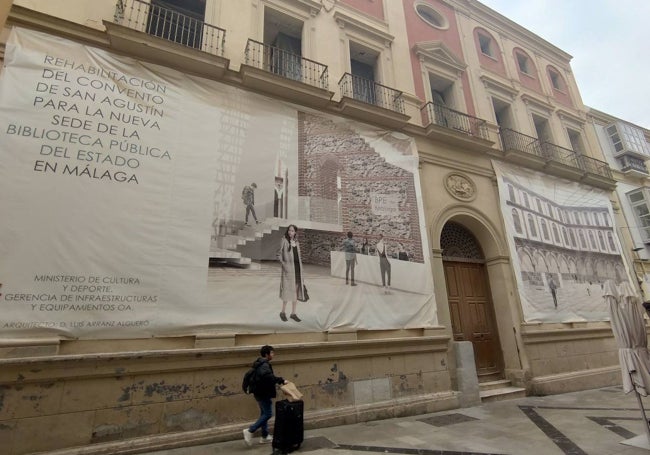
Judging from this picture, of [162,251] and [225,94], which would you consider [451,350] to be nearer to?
[162,251]

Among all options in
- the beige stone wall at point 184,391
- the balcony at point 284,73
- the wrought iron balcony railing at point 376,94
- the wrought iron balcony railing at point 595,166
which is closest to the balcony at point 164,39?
the balcony at point 284,73

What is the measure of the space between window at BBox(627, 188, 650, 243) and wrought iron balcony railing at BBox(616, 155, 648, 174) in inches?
42.0

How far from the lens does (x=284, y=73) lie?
26.7ft

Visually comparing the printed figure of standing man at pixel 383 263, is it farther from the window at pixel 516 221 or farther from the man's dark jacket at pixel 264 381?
the window at pixel 516 221

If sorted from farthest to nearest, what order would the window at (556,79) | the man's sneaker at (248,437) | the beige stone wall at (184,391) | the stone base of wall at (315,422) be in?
the window at (556,79)
the man's sneaker at (248,437)
the stone base of wall at (315,422)
the beige stone wall at (184,391)

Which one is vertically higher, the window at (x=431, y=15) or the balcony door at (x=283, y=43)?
the window at (x=431, y=15)

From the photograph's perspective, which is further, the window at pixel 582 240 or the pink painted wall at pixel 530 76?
the pink painted wall at pixel 530 76

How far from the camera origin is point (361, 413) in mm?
5832

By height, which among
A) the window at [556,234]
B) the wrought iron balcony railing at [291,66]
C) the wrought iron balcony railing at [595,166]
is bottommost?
the window at [556,234]

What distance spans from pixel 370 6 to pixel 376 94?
3190 millimetres

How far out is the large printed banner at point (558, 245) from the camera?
30.7 feet

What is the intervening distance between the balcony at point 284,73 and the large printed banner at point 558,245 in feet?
19.2

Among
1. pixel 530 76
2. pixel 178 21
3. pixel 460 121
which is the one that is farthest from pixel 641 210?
pixel 178 21

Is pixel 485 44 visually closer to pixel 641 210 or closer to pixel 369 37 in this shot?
pixel 369 37
